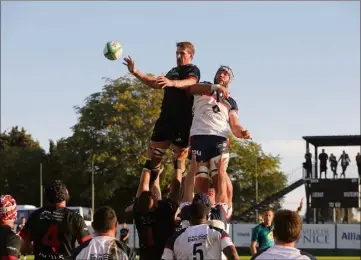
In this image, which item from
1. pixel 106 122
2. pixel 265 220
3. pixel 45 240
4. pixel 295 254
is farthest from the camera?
pixel 106 122

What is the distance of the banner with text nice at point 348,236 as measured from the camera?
51.1 meters

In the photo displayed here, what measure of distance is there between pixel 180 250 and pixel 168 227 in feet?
6.00

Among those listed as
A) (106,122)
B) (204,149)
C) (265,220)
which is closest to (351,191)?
(106,122)

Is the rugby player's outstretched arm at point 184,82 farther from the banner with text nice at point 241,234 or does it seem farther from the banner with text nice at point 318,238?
the banner with text nice at point 241,234

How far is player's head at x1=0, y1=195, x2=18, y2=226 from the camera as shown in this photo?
11414 millimetres

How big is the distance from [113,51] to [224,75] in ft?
5.64

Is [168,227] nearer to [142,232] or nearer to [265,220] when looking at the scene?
[142,232]

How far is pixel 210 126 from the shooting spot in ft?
41.4

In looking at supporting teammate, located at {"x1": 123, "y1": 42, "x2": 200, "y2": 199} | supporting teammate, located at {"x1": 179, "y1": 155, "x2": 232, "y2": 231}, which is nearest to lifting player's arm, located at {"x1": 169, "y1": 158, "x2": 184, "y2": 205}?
supporting teammate, located at {"x1": 123, "y1": 42, "x2": 200, "y2": 199}

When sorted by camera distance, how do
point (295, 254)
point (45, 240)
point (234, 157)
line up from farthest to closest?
point (234, 157) < point (45, 240) < point (295, 254)

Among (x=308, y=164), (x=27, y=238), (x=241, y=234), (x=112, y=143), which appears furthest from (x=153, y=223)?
(x=112, y=143)

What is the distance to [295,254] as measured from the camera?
27.4ft

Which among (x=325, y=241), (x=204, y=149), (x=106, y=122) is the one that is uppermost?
(x=106, y=122)

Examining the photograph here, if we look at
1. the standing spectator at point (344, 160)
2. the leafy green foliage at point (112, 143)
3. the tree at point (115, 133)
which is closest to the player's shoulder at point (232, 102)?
the standing spectator at point (344, 160)
